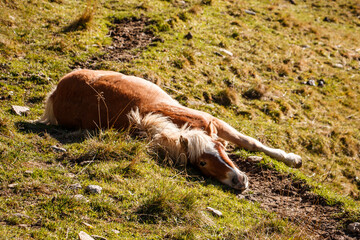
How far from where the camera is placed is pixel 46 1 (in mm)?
11602

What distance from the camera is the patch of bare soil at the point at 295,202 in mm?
5367

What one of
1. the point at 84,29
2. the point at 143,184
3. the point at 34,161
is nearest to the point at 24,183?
the point at 34,161

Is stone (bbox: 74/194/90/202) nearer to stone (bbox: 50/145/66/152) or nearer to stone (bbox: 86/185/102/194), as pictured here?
stone (bbox: 86/185/102/194)

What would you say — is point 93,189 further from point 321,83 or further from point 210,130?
point 321,83

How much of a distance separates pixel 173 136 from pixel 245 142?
Result: 5.43ft

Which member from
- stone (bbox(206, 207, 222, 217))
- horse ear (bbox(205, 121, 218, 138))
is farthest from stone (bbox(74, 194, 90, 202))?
horse ear (bbox(205, 121, 218, 138))

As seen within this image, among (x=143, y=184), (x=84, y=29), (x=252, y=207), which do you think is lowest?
(x=252, y=207)

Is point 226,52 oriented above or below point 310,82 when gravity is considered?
above

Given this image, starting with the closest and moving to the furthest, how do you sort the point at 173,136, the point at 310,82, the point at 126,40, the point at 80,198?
the point at 80,198
the point at 173,136
the point at 126,40
the point at 310,82

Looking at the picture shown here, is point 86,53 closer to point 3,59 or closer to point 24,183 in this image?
point 3,59

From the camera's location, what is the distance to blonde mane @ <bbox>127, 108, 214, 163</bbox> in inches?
240

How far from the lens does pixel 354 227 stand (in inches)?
215

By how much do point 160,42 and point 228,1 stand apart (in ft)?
22.0

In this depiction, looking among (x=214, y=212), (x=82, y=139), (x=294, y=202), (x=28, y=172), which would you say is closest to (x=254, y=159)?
(x=294, y=202)
